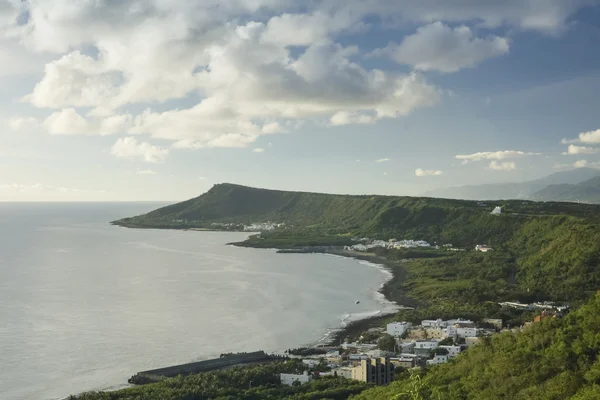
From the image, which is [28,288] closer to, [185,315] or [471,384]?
[185,315]

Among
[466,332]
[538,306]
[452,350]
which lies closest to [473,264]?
[538,306]

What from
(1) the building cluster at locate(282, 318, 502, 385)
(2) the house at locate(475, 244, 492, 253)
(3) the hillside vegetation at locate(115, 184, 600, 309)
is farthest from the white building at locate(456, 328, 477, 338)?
(2) the house at locate(475, 244, 492, 253)

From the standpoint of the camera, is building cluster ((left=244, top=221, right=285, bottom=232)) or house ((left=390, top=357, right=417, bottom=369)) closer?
house ((left=390, top=357, right=417, bottom=369))

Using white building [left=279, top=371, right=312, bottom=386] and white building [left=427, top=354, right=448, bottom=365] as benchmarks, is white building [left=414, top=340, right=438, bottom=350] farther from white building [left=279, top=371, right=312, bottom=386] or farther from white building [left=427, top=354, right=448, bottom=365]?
white building [left=279, top=371, right=312, bottom=386]

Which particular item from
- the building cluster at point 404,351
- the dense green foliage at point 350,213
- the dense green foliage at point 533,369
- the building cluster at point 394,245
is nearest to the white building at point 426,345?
the building cluster at point 404,351

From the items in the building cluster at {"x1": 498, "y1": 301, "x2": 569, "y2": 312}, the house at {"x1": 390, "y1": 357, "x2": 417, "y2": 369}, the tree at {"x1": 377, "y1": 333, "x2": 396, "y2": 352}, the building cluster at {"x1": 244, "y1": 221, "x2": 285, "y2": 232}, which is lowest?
the house at {"x1": 390, "y1": 357, "x2": 417, "y2": 369}

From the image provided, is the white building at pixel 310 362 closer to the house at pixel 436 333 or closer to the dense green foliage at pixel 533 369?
the dense green foliage at pixel 533 369

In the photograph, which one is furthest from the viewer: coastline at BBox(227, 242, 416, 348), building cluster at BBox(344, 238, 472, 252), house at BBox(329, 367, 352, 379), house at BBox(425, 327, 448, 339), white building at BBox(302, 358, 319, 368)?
building cluster at BBox(344, 238, 472, 252)

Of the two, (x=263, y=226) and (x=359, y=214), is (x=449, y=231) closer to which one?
(x=359, y=214)
